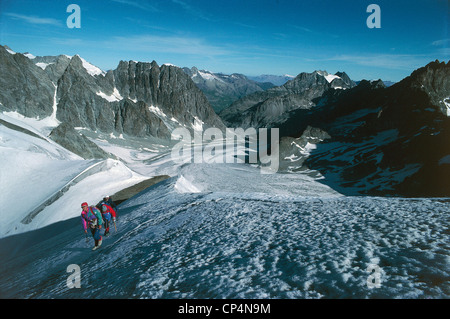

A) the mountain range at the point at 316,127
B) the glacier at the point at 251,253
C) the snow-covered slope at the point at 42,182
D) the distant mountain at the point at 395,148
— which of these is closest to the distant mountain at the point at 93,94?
the mountain range at the point at 316,127

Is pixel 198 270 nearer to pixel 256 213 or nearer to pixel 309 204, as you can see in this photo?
pixel 256 213

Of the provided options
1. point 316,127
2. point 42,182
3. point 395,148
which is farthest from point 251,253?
point 316,127

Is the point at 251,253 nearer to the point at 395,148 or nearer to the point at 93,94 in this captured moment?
the point at 395,148

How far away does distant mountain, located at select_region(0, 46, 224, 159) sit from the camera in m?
109

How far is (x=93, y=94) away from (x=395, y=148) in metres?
142

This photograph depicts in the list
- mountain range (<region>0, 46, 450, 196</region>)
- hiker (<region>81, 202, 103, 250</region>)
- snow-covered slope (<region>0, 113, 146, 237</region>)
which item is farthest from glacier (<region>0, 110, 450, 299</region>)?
mountain range (<region>0, 46, 450, 196</region>)

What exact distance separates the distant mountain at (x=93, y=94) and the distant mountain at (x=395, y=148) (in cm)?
8735

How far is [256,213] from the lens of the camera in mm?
14531

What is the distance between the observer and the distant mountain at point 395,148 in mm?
72375

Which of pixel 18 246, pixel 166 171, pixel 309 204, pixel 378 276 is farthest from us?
pixel 166 171

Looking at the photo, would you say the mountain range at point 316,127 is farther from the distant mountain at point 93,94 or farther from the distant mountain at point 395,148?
the distant mountain at point 93,94

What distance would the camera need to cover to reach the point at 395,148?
89.6 metres
